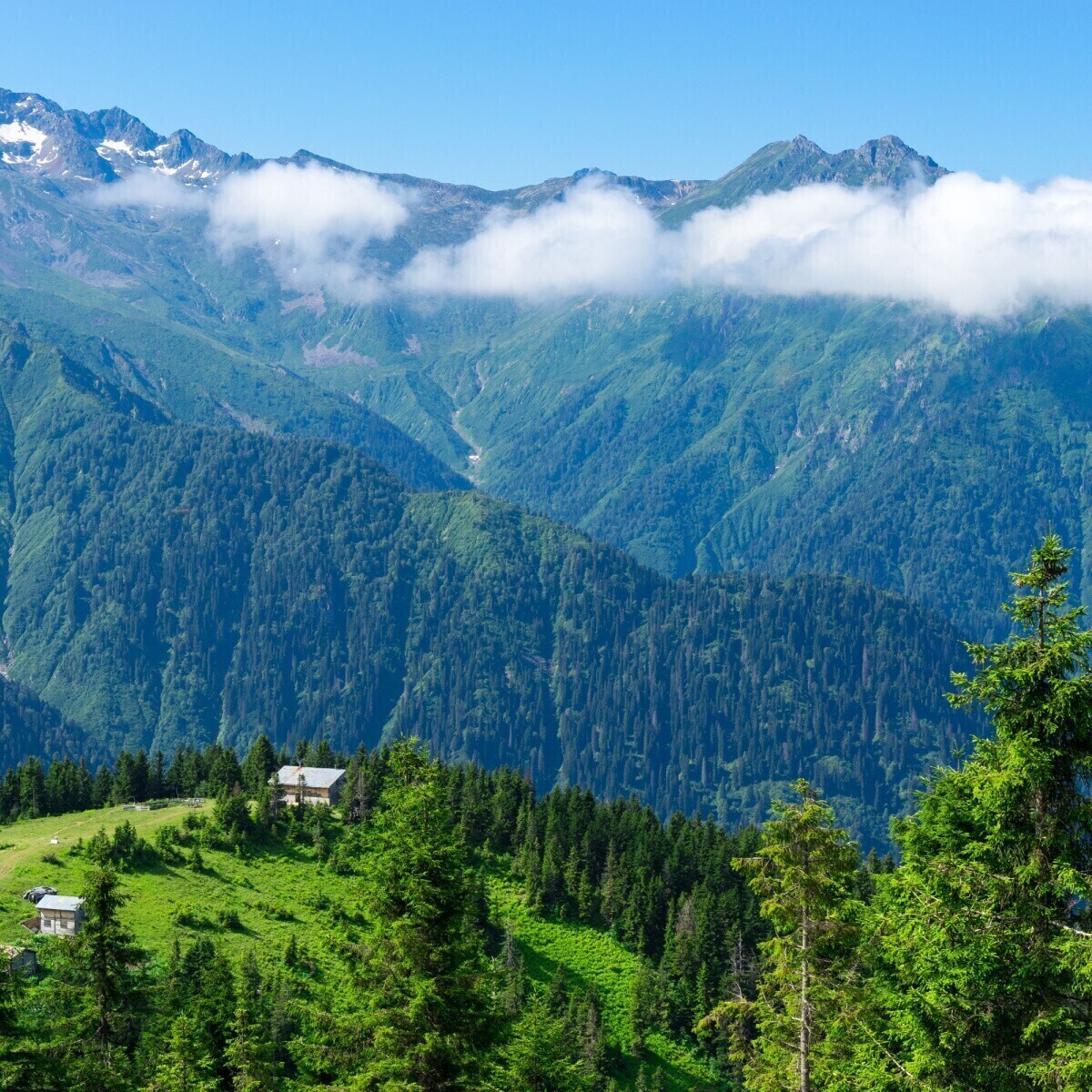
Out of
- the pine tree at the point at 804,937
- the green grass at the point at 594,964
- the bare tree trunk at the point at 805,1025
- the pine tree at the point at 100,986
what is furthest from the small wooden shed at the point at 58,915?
the bare tree trunk at the point at 805,1025

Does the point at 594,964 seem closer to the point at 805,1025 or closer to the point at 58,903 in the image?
the point at 58,903

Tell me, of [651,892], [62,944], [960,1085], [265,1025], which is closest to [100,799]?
[651,892]

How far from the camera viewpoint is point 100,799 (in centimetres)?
13875

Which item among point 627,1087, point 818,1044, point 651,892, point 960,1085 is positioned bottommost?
point 627,1087

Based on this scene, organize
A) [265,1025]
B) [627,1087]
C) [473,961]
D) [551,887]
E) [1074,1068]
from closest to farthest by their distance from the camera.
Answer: [1074,1068]
[473,961]
[265,1025]
[627,1087]
[551,887]

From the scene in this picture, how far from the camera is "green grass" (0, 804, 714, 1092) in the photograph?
9562 cm

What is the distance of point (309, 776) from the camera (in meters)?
136

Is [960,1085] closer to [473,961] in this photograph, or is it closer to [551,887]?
[473,961]

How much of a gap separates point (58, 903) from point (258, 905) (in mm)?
19861

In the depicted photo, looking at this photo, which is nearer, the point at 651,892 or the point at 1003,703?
the point at 1003,703

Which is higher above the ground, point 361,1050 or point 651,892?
point 361,1050

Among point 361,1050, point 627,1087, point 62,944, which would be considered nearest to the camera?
point 361,1050

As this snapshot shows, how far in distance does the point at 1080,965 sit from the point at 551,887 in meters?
104

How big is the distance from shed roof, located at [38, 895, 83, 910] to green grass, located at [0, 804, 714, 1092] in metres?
2.11
